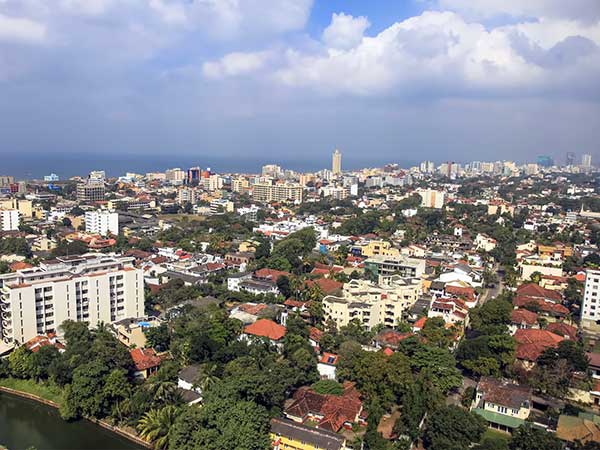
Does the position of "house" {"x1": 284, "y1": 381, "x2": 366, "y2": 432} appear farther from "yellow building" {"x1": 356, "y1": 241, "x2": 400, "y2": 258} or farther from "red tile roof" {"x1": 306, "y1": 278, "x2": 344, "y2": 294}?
"yellow building" {"x1": 356, "y1": 241, "x2": 400, "y2": 258}

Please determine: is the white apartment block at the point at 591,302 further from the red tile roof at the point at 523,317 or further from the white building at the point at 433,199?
the white building at the point at 433,199

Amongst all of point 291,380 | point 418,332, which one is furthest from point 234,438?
point 418,332

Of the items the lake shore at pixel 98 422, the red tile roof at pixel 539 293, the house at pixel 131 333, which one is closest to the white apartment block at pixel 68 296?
the house at pixel 131 333

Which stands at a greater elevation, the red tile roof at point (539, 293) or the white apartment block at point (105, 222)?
the white apartment block at point (105, 222)

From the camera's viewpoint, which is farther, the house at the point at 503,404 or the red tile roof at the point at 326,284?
the red tile roof at the point at 326,284

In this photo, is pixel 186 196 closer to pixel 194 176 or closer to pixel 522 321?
pixel 194 176

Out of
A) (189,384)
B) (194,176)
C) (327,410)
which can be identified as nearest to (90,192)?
(194,176)

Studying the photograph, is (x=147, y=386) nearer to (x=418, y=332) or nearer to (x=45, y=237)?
(x=418, y=332)

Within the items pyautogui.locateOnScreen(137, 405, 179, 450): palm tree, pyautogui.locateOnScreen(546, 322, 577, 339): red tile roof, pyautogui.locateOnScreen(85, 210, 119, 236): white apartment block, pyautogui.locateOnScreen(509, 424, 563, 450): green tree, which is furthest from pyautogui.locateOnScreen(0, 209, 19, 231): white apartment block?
pyautogui.locateOnScreen(509, 424, 563, 450): green tree
